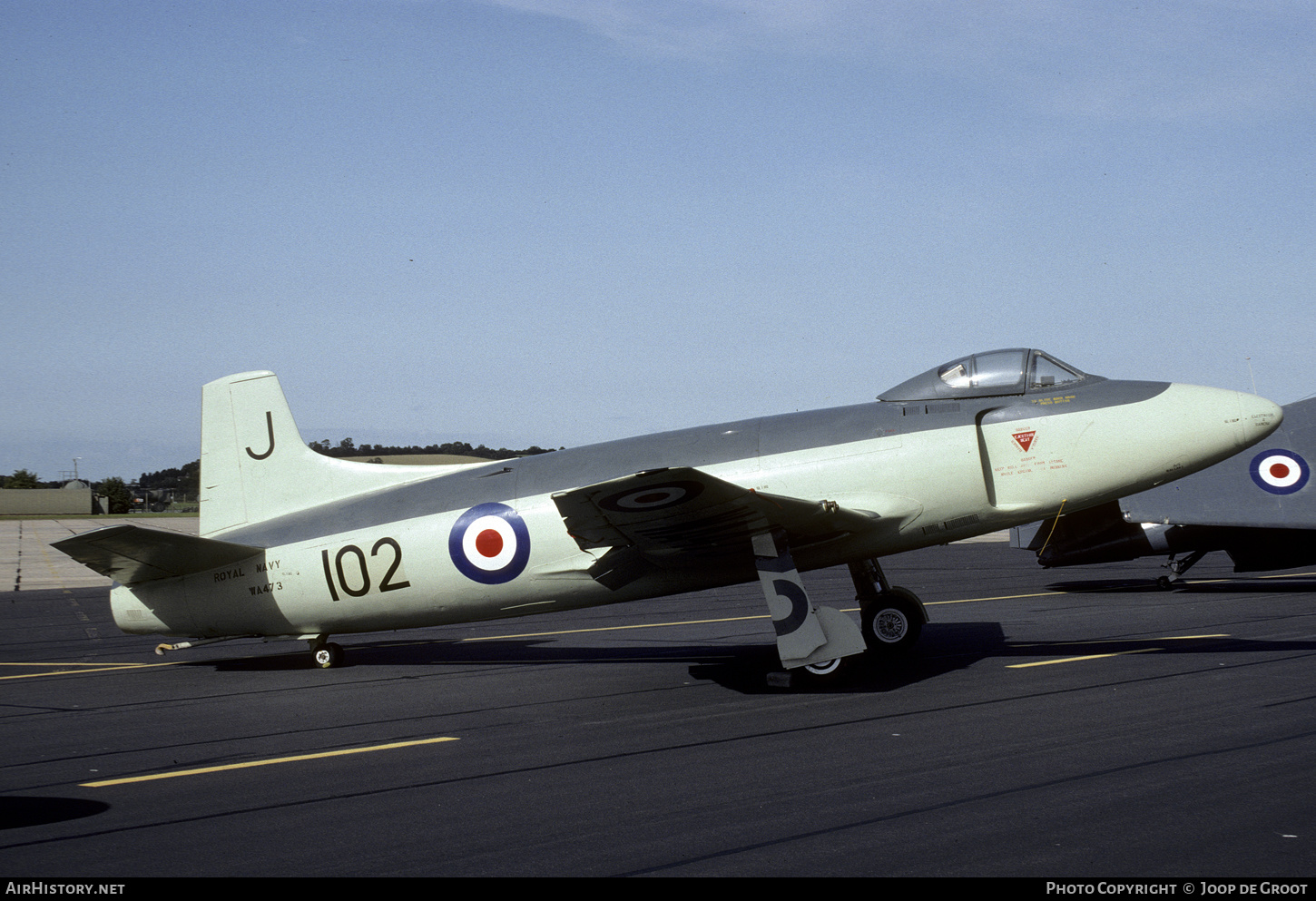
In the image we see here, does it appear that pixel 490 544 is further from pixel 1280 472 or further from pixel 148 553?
pixel 1280 472

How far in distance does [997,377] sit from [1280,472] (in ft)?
31.9

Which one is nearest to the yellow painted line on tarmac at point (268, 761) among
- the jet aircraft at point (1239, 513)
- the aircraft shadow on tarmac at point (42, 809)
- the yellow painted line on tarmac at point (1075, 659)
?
the aircraft shadow on tarmac at point (42, 809)

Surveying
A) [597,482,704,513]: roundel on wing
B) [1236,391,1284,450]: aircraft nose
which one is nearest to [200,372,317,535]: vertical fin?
[597,482,704,513]: roundel on wing

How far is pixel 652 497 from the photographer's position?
8.70m

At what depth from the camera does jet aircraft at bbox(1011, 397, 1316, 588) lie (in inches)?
657

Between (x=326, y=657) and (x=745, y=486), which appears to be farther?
(x=326, y=657)

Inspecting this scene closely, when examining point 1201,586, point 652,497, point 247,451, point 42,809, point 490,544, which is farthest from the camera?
point 1201,586

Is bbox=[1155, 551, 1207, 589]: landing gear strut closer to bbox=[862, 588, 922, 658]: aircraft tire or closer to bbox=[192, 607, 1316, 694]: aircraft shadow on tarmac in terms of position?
bbox=[192, 607, 1316, 694]: aircraft shadow on tarmac

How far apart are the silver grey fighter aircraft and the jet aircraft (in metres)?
7.07

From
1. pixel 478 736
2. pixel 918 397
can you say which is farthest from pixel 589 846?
pixel 918 397

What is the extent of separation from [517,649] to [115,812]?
291 inches

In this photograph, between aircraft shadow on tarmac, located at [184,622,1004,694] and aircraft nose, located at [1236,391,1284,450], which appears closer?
aircraft nose, located at [1236,391,1284,450]

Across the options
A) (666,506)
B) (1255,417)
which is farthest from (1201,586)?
(666,506)

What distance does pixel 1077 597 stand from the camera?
16.9 m
